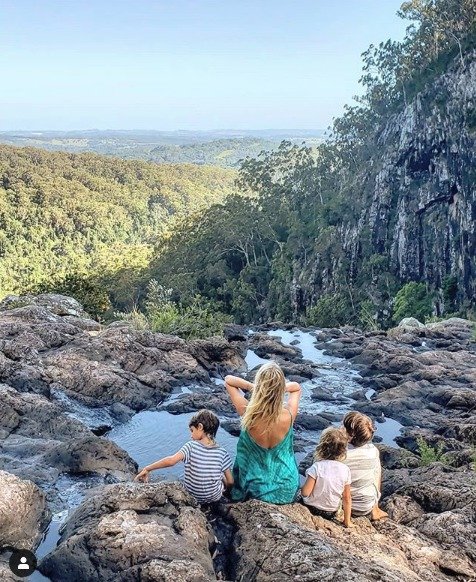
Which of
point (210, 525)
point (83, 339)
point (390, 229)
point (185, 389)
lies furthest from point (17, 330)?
point (390, 229)

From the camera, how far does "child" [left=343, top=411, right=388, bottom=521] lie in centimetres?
508

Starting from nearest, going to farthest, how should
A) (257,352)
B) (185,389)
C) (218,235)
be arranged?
(185,389), (257,352), (218,235)

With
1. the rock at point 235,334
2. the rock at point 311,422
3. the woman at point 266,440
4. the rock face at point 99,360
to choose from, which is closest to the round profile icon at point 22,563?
the woman at point 266,440

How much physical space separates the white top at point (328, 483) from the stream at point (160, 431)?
7.38ft

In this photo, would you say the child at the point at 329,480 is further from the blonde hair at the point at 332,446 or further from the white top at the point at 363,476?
the white top at the point at 363,476

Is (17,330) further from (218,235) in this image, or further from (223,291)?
(218,235)

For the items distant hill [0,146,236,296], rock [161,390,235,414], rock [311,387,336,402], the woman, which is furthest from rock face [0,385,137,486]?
distant hill [0,146,236,296]

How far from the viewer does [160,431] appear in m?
9.05

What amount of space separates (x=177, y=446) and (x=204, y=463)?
3.64 m

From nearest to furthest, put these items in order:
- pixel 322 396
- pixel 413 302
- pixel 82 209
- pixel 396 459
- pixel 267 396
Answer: pixel 267 396, pixel 396 459, pixel 322 396, pixel 413 302, pixel 82 209

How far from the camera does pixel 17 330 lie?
1230 cm

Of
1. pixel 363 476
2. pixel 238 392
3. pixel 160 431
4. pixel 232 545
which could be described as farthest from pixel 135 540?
pixel 160 431

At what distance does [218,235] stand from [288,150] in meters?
12.6

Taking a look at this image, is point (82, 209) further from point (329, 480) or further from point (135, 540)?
point (135, 540)
